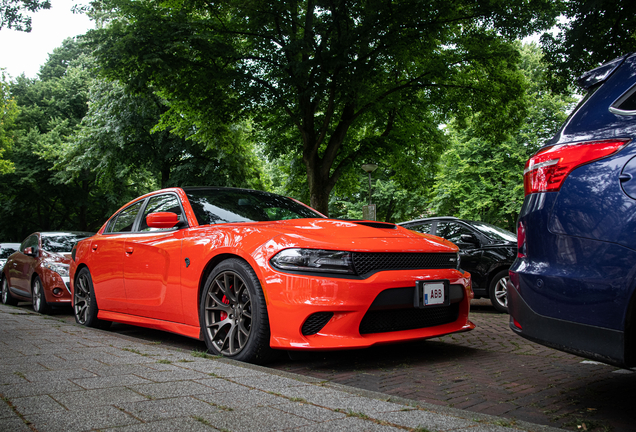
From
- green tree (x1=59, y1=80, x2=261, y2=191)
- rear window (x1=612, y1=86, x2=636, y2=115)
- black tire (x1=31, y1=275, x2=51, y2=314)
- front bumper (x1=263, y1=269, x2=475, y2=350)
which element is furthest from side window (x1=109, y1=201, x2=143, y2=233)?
green tree (x1=59, y1=80, x2=261, y2=191)

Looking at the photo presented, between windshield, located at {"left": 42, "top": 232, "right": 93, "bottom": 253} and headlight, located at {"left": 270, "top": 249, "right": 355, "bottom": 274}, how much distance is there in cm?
654

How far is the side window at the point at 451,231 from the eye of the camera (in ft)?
29.3

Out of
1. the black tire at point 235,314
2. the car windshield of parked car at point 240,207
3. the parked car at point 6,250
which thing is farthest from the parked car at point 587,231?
the parked car at point 6,250

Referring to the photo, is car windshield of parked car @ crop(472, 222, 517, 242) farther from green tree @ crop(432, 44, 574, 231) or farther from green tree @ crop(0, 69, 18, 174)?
green tree @ crop(0, 69, 18, 174)

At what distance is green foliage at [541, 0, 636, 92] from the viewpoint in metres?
9.62

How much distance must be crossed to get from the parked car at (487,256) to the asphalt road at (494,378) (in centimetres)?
320

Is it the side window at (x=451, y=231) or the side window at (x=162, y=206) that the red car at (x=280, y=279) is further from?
the side window at (x=451, y=231)

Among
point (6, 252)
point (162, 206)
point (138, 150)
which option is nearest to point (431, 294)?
point (162, 206)

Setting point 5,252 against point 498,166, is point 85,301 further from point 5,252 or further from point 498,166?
point 498,166

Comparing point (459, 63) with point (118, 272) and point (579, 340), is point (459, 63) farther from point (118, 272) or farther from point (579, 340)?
point (579, 340)

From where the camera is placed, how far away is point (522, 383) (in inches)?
133

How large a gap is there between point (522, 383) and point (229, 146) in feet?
47.5

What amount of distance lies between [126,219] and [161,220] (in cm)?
155

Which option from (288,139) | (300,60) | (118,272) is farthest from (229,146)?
(118,272)
